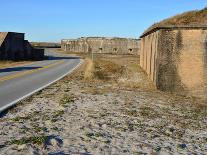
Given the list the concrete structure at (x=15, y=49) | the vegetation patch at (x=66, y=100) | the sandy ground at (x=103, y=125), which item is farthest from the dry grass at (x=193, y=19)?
the concrete structure at (x=15, y=49)

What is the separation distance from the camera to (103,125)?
31.1ft

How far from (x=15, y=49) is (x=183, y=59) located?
36048mm

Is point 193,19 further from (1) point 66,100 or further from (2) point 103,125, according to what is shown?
(2) point 103,125

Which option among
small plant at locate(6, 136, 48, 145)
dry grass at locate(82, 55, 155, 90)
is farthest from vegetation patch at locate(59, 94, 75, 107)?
dry grass at locate(82, 55, 155, 90)

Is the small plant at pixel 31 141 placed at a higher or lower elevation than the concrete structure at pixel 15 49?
lower

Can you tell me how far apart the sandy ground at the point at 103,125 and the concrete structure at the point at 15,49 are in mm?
33265

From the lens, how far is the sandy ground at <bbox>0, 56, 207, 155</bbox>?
7500mm

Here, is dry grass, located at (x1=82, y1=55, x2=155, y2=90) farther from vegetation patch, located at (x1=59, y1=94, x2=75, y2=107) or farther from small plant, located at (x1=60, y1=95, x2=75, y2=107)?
small plant, located at (x1=60, y1=95, x2=75, y2=107)

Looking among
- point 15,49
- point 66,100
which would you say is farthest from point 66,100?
point 15,49

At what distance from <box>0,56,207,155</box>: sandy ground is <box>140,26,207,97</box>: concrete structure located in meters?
1.61

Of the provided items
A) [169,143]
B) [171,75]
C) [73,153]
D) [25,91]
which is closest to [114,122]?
[169,143]

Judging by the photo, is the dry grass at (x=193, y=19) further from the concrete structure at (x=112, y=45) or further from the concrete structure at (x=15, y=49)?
the concrete structure at (x=112, y=45)

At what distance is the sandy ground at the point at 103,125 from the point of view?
295 inches

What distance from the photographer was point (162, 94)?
1638 centimetres
